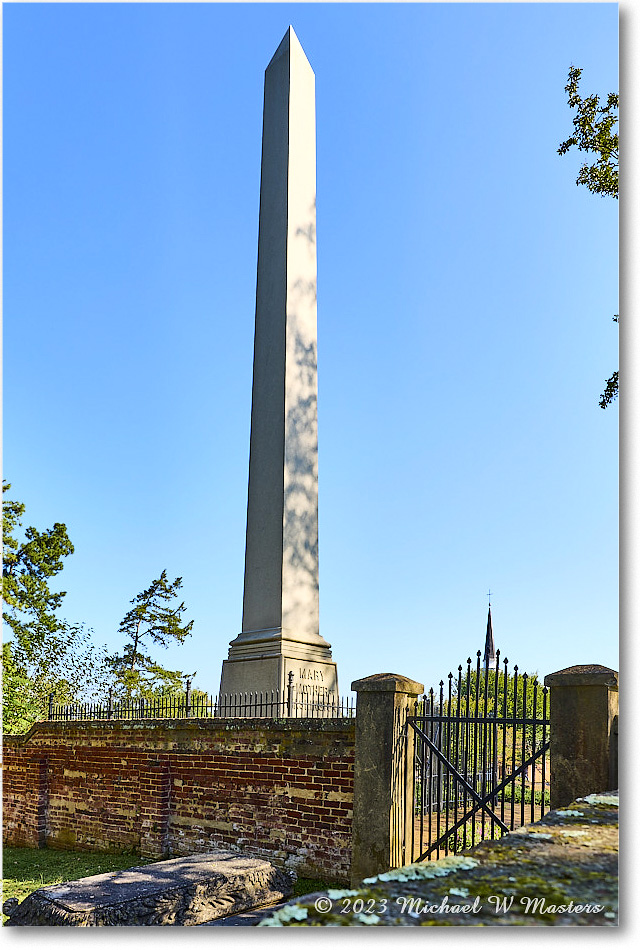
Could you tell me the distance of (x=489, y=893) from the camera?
2.34 m

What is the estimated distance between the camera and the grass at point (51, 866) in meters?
8.80

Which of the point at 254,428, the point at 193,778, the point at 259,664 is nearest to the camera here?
the point at 193,778

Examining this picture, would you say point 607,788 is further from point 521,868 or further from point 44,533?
point 44,533

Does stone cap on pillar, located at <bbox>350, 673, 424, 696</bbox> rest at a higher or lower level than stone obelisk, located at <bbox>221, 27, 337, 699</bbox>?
lower

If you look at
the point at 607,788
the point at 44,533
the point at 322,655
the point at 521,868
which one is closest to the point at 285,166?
the point at 322,655

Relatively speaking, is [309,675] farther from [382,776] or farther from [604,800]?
[604,800]

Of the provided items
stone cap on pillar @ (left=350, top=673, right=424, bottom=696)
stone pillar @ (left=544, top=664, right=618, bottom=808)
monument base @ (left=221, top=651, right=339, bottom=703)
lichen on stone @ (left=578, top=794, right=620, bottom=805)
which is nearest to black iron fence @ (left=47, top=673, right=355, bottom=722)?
monument base @ (left=221, top=651, right=339, bottom=703)

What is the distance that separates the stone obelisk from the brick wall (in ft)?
4.49

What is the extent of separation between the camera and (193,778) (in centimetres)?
932

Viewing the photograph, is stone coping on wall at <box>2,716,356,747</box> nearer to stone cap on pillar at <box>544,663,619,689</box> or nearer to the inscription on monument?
the inscription on monument

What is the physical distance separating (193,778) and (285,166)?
8994 millimetres

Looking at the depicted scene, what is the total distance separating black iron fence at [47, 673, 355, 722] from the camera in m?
9.34

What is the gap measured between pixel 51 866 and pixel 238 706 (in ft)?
11.2

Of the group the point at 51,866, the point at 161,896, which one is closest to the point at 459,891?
the point at 161,896
